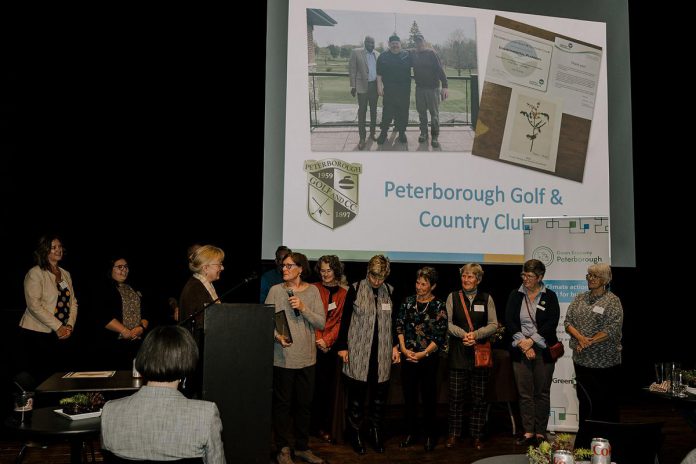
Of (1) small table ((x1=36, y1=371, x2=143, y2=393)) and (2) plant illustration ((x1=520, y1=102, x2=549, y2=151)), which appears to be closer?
(1) small table ((x1=36, y1=371, x2=143, y2=393))

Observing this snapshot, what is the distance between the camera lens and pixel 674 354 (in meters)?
7.33

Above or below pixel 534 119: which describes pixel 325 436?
below

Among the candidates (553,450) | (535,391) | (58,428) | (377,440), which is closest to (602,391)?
(535,391)

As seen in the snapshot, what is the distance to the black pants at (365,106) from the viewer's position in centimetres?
581

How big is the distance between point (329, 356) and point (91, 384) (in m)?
2.12

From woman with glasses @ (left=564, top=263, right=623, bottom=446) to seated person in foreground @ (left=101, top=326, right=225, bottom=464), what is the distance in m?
3.31

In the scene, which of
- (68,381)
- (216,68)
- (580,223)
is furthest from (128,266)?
(580,223)

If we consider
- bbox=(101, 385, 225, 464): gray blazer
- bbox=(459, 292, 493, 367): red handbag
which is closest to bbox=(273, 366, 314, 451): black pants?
bbox=(459, 292, 493, 367): red handbag

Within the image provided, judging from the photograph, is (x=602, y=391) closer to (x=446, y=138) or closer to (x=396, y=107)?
(x=446, y=138)

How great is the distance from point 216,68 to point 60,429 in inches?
153

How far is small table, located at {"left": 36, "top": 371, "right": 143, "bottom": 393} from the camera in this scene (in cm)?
312

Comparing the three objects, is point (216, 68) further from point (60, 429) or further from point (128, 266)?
point (60, 429)

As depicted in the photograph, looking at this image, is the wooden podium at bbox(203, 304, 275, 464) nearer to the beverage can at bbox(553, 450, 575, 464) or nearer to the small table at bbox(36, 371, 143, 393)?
the small table at bbox(36, 371, 143, 393)

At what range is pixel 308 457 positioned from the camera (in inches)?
171
